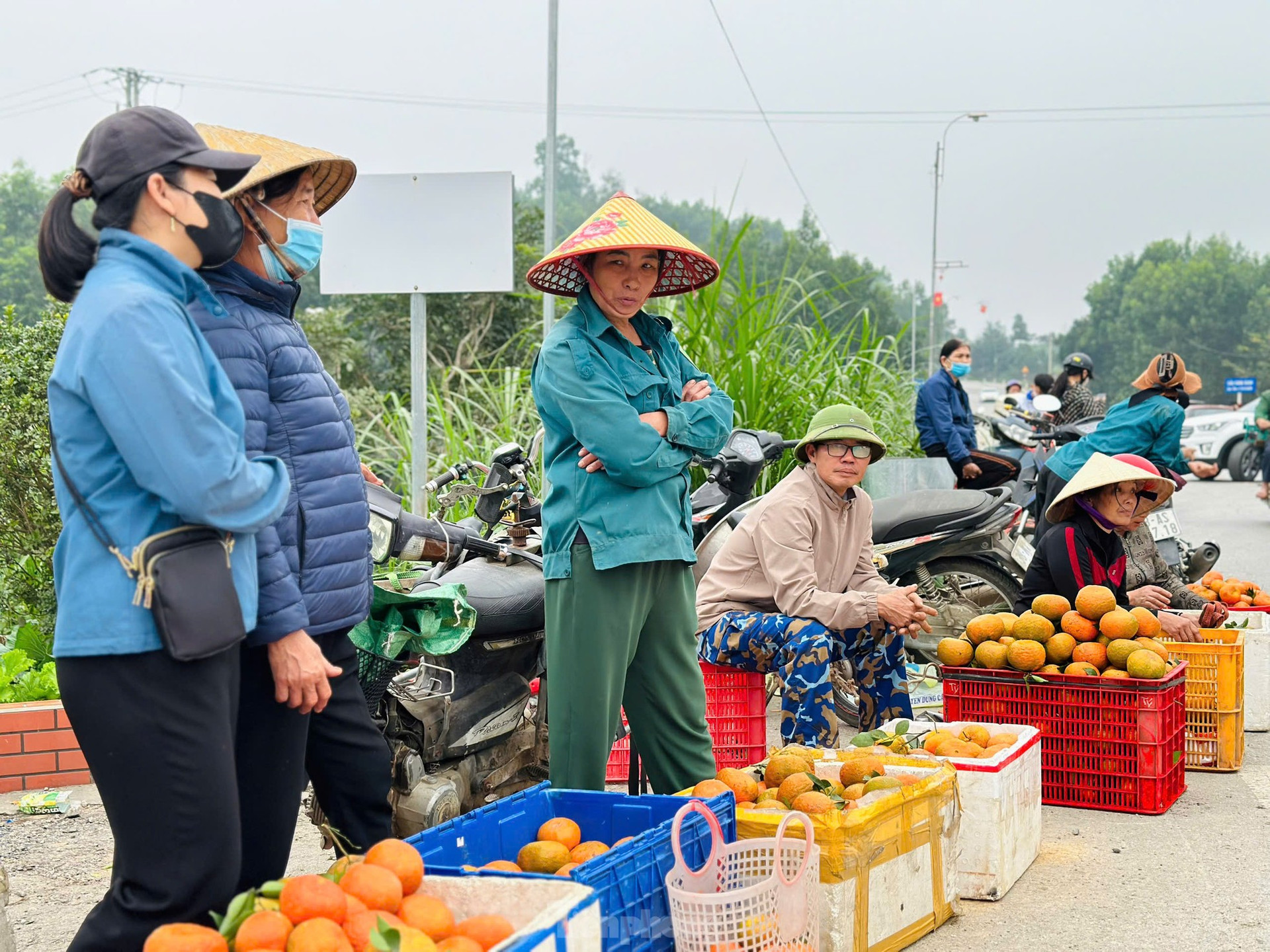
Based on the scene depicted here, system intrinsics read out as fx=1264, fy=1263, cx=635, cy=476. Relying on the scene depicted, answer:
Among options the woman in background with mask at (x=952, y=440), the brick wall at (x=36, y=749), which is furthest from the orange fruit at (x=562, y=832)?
the woman in background with mask at (x=952, y=440)

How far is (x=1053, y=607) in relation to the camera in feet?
17.1

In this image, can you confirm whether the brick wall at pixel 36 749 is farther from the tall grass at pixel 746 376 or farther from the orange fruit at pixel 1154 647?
the orange fruit at pixel 1154 647

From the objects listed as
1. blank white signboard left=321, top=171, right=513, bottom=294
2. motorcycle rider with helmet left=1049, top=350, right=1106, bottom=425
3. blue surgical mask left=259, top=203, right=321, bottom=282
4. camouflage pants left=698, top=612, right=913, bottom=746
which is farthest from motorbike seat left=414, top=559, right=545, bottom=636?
motorcycle rider with helmet left=1049, top=350, right=1106, bottom=425

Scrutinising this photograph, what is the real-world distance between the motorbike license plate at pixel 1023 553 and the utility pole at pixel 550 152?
2.93 m

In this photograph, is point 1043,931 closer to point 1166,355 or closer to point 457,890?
point 457,890

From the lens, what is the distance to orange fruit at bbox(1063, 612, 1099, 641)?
5039 mm

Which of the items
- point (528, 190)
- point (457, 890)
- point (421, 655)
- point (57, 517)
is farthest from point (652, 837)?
point (528, 190)

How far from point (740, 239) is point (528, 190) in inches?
2596

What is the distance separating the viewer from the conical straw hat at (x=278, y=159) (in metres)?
2.94

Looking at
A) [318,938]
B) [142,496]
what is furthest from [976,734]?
[142,496]

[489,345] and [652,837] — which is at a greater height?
[489,345]

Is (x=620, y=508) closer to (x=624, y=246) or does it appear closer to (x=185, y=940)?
(x=624, y=246)

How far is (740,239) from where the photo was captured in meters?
8.60

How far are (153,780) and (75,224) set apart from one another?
1.09m
